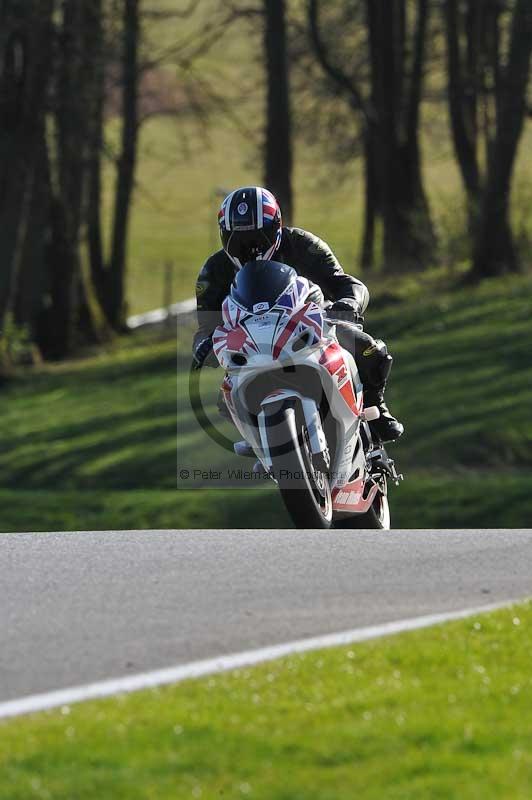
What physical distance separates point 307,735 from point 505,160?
2409cm

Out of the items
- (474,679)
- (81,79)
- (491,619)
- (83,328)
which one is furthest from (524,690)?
(83,328)

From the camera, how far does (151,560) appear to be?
841 centimetres

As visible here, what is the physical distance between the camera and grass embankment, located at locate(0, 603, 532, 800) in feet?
15.8

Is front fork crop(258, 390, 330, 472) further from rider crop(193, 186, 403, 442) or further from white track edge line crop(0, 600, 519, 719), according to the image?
white track edge line crop(0, 600, 519, 719)

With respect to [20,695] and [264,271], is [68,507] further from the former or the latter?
[20,695]

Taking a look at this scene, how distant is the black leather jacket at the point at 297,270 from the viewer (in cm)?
938

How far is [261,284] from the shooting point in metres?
8.83

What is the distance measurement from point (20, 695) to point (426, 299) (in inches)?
989

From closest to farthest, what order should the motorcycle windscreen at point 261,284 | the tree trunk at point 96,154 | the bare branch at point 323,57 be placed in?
the motorcycle windscreen at point 261,284
the tree trunk at point 96,154
the bare branch at point 323,57

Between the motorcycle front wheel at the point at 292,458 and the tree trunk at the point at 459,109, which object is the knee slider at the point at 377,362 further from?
the tree trunk at the point at 459,109

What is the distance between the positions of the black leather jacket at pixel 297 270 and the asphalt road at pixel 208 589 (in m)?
1.32

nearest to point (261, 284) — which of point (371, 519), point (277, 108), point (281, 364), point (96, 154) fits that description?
point (281, 364)

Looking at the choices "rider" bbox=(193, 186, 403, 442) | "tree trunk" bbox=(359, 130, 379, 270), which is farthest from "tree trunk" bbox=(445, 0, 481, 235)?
"rider" bbox=(193, 186, 403, 442)

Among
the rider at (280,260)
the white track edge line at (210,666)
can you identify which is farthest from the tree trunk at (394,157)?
the white track edge line at (210,666)
